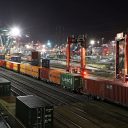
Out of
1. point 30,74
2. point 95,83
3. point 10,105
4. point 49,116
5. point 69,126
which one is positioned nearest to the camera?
point 49,116

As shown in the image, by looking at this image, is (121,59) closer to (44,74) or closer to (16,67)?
(44,74)

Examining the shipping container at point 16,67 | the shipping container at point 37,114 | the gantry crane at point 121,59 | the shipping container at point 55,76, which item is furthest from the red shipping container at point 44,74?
the shipping container at point 37,114

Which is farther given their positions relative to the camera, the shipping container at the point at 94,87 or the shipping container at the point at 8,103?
the shipping container at the point at 94,87

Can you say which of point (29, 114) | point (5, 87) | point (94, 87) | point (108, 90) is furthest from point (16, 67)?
point (29, 114)

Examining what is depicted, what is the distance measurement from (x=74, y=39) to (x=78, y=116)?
22.1 metres

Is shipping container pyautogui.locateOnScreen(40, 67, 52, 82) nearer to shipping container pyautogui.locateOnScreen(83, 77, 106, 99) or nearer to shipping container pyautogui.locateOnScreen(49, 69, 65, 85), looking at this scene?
shipping container pyautogui.locateOnScreen(49, 69, 65, 85)

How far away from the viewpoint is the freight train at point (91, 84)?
28.2 m

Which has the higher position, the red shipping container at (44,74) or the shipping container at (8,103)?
the red shipping container at (44,74)

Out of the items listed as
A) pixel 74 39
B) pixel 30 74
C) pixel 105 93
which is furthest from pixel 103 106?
pixel 30 74

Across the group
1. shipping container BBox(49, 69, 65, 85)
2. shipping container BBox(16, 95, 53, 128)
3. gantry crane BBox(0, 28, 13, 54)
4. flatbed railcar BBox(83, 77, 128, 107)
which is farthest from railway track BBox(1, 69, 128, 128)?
gantry crane BBox(0, 28, 13, 54)

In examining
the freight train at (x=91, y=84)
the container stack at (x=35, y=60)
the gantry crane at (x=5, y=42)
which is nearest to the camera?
the freight train at (x=91, y=84)

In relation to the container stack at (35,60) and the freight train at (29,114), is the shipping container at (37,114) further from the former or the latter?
the container stack at (35,60)

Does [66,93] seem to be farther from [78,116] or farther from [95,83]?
[78,116]

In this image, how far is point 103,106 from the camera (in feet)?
97.8
